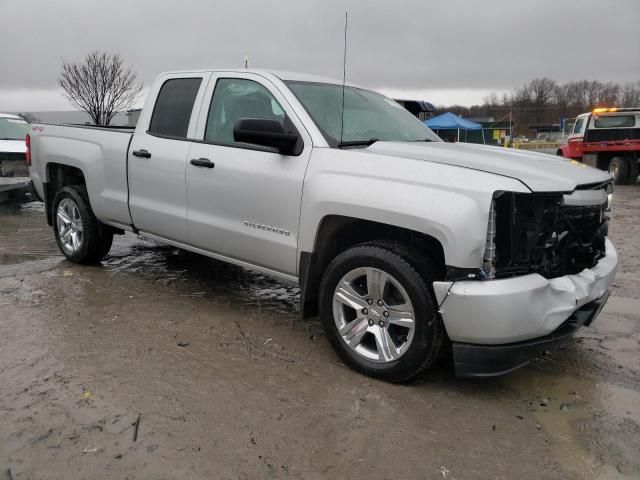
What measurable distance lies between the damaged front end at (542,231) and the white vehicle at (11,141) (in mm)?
12131

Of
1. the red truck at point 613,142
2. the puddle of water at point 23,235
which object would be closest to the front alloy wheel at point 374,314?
the puddle of water at point 23,235

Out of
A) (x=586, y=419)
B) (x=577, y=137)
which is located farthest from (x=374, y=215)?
(x=577, y=137)

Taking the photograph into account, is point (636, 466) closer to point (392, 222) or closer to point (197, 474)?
point (392, 222)

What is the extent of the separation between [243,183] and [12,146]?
10780 millimetres

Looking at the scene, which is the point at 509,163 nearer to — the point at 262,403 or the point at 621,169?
the point at 262,403

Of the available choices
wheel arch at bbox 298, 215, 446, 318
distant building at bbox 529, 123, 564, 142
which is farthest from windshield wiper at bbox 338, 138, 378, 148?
distant building at bbox 529, 123, 564, 142

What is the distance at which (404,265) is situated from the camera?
3152 mm

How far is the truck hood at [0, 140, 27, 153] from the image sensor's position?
12344 millimetres

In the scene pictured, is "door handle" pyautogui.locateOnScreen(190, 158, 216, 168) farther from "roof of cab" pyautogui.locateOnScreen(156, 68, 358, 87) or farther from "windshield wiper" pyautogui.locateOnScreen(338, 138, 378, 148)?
"windshield wiper" pyautogui.locateOnScreen(338, 138, 378, 148)

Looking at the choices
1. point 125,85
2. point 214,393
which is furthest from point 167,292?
point 125,85

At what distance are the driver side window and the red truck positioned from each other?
50.8 ft

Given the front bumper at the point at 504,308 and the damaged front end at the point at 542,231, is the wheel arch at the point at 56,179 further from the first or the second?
the damaged front end at the point at 542,231

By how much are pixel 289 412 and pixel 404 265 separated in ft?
3.31

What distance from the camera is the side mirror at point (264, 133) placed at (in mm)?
3492
